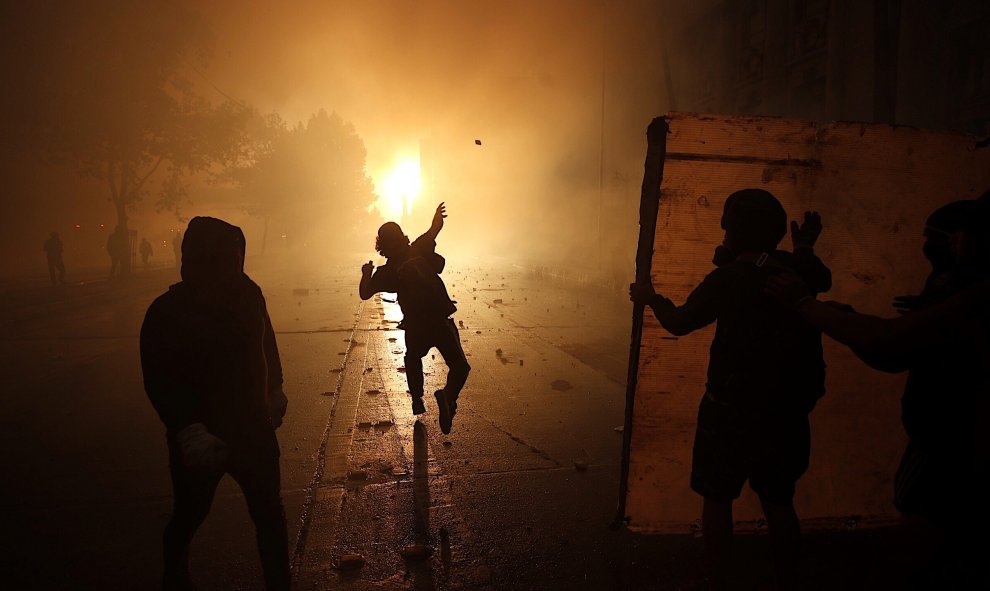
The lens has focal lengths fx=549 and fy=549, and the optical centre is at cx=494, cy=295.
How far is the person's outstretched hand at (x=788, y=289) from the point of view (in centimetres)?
178

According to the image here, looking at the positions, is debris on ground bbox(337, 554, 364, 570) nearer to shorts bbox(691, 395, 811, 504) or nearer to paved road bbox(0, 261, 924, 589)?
paved road bbox(0, 261, 924, 589)

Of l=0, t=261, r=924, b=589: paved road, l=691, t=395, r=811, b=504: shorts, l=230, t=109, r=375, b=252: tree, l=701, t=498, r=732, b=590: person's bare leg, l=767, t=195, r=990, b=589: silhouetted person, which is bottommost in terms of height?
l=0, t=261, r=924, b=589: paved road

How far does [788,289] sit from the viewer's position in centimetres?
180

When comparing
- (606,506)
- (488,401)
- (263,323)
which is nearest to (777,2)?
(488,401)

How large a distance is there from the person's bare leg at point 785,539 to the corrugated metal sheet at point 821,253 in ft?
2.44

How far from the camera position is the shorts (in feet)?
6.88

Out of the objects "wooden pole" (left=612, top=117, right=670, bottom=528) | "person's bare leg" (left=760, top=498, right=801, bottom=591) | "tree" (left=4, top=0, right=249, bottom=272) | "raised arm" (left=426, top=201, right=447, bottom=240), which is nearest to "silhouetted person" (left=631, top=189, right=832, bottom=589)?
"person's bare leg" (left=760, top=498, right=801, bottom=591)

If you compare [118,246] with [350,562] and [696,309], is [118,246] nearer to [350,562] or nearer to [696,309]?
[350,562]

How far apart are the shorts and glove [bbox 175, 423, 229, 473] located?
1844 millimetres

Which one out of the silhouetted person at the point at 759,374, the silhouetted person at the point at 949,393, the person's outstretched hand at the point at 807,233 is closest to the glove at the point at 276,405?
the silhouetted person at the point at 759,374

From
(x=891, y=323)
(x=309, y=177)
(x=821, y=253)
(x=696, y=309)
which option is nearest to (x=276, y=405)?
(x=696, y=309)

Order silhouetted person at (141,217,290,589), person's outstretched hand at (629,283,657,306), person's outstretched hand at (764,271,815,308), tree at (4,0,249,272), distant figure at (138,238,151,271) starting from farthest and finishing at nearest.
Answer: distant figure at (138,238,151,271)
tree at (4,0,249,272)
person's outstretched hand at (629,283,657,306)
silhouetted person at (141,217,290,589)
person's outstretched hand at (764,271,815,308)

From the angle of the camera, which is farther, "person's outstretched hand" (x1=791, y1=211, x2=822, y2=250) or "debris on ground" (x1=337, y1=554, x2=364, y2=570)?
"debris on ground" (x1=337, y1=554, x2=364, y2=570)

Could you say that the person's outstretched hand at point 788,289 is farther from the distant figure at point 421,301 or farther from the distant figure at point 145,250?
the distant figure at point 145,250
